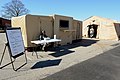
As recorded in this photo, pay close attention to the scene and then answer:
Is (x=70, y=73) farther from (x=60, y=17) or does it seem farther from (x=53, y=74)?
(x=60, y=17)

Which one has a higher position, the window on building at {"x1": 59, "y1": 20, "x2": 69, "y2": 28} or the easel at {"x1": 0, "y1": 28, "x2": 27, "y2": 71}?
the window on building at {"x1": 59, "y1": 20, "x2": 69, "y2": 28}

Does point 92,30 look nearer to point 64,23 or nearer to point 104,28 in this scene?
point 104,28

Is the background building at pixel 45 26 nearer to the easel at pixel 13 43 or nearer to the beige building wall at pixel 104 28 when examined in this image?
the easel at pixel 13 43

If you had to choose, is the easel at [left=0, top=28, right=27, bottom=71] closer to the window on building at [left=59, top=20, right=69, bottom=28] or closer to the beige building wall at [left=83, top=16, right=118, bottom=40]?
the window on building at [left=59, top=20, right=69, bottom=28]

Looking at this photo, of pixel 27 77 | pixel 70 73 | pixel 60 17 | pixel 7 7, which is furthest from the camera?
pixel 7 7

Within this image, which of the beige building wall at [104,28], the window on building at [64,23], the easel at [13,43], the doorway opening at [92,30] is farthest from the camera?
the doorway opening at [92,30]

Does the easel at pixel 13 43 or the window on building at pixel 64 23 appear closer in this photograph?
the easel at pixel 13 43

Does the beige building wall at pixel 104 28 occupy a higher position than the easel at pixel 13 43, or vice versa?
the beige building wall at pixel 104 28

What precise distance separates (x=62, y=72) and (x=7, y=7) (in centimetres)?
4860

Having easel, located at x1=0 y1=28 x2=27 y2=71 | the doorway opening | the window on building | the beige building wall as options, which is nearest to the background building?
the window on building

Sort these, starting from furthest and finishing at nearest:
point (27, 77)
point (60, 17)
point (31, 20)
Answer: point (60, 17) → point (31, 20) → point (27, 77)

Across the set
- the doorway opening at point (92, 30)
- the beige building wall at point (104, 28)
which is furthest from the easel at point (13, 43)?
the doorway opening at point (92, 30)

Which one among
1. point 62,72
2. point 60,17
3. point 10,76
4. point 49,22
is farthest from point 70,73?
point 60,17

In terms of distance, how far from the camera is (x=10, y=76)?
20.8 feet
